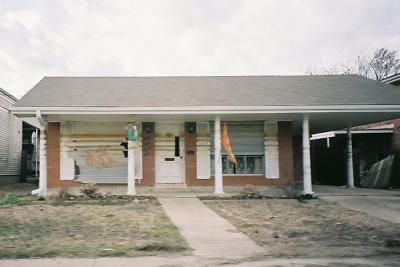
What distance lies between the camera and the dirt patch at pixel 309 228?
7.77 meters

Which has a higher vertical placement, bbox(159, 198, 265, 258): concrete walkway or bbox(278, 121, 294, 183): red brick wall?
bbox(278, 121, 294, 183): red brick wall

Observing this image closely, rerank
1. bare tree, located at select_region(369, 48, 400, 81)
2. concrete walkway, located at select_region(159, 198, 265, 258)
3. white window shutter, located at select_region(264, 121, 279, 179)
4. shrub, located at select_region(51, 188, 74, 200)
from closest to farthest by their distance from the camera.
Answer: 1. concrete walkway, located at select_region(159, 198, 265, 258)
2. shrub, located at select_region(51, 188, 74, 200)
3. white window shutter, located at select_region(264, 121, 279, 179)
4. bare tree, located at select_region(369, 48, 400, 81)

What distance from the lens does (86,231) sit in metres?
9.34

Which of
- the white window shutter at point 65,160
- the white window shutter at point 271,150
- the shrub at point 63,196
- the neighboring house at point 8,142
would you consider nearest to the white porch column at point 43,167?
the shrub at point 63,196

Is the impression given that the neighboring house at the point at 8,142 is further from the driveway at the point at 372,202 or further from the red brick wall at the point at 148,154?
the driveway at the point at 372,202

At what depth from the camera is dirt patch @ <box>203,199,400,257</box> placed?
7.77 meters

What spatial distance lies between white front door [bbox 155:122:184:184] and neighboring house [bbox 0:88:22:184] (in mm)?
10380

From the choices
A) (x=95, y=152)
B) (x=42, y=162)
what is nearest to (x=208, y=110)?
(x=95, y=152)

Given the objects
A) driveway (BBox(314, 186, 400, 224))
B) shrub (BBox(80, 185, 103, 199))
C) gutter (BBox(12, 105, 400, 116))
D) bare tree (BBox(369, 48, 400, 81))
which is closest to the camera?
driveway (BBox(314, 186, 400, 224))

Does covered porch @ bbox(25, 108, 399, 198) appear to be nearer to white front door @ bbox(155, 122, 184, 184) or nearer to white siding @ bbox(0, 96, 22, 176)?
white front door @ bbox(155, 122, 184, 184)

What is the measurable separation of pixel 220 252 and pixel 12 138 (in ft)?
76.2

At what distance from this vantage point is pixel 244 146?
18891 millimetres

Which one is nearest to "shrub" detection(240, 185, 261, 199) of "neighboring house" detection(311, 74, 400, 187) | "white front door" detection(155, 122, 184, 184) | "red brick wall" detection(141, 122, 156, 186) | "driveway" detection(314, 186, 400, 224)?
"driveway" detection(314, 186, 400, 224)

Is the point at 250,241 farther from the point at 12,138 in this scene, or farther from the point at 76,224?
the point at 12,138
